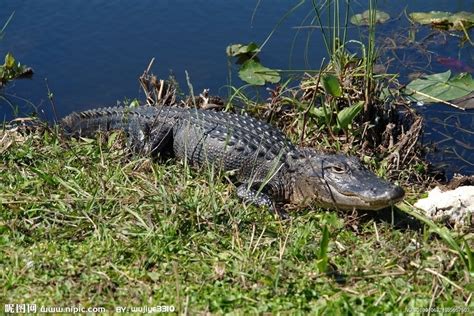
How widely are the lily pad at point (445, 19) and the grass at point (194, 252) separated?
400 cm

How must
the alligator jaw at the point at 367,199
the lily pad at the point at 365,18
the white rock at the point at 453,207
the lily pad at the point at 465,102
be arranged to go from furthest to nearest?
the lily pad at the point at 365,18, the lily pad at the point at 465,102, the white rock at the point at 453,207, the alligator jaw at the point at 367,199

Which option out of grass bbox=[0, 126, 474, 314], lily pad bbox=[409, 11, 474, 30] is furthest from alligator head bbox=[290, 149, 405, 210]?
lily pad bbox=[409, 11, 474, 30]

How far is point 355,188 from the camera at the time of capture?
4.70m

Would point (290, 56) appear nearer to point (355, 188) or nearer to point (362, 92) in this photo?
point (362, 92)

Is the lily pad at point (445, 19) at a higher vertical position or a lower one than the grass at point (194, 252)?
lower

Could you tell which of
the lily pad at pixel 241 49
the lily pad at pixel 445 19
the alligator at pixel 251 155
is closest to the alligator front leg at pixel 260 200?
the alligator at pixel 251 155

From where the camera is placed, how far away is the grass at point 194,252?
12.1 ft

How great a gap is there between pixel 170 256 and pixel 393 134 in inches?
93.8

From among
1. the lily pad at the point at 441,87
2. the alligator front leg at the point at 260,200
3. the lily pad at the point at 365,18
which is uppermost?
the lily pad at the point at 365,18

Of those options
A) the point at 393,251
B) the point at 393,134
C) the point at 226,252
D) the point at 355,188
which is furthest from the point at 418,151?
the point at 226,252

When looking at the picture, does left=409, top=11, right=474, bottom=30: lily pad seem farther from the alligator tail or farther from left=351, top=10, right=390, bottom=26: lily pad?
the alligator tail

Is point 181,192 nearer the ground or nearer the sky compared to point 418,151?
nearer the sky

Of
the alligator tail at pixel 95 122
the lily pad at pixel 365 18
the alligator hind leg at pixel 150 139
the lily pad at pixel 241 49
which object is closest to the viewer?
the alligator hind leg at pixel 150 139

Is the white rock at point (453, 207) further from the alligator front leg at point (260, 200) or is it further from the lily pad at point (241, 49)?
the lily pad at point (241, 49)
